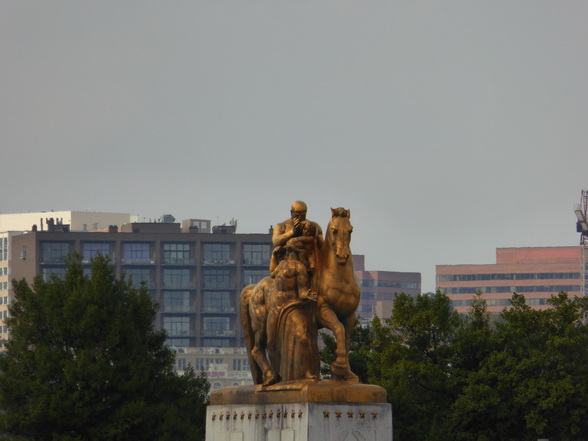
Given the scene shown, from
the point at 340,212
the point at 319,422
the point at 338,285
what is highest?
the point at 340,212

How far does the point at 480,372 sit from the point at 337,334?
3636 centimetres

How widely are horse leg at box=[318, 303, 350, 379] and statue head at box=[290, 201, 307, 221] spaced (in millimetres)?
1573

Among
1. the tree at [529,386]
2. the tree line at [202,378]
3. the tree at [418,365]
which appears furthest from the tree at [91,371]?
the tree at [529,386]

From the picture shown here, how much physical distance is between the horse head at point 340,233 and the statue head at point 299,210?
66 cm

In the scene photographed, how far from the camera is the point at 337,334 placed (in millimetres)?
29484

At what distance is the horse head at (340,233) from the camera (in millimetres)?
29359

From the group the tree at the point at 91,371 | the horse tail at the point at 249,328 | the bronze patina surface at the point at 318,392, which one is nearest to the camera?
the bronze patina surface at the point at 318,392

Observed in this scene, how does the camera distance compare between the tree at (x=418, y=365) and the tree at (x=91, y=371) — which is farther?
the tree at (x=418, y=365)

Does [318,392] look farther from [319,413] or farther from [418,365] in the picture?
[418,365]

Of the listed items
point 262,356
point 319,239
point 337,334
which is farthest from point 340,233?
point 262,356

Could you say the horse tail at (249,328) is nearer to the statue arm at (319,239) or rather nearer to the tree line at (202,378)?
the statue arm at (319,239)

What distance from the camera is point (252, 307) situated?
3086 cm

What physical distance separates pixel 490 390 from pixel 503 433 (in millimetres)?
1715

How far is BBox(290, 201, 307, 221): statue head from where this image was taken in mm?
29953
